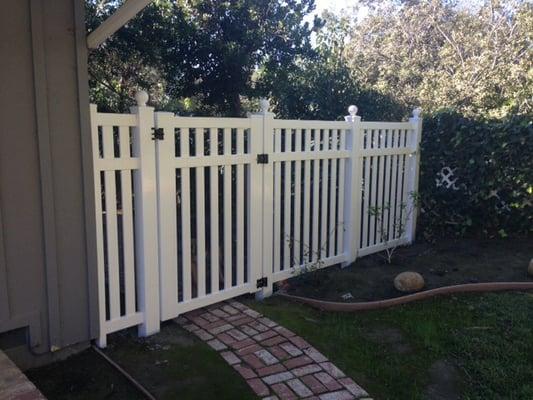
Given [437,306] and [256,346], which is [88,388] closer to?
[256,346]

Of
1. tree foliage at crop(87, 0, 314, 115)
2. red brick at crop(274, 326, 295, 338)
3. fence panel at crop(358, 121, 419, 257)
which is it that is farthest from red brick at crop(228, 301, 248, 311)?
tree foliage at crop(87, 0, 314, 115)

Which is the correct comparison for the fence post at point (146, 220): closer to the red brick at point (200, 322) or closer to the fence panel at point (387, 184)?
the red brick at point (200, 322)

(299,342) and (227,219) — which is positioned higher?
(227,219)

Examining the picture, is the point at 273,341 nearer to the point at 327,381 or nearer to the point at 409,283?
the point at 327,381

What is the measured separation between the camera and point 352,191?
15.1 feet

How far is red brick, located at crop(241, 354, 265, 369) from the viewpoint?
2754mm

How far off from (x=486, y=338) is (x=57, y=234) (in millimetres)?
2772

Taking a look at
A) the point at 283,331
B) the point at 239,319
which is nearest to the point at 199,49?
the point at 239,319

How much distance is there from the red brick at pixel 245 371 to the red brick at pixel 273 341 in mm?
309

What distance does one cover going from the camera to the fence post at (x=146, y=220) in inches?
116

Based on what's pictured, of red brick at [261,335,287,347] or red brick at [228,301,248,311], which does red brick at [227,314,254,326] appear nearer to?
red brick at [228,301,248,311]

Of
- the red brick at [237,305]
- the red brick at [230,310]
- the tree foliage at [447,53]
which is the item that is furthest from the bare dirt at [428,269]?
the tree foliage at [447,53]

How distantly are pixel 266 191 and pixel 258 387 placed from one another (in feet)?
5.52

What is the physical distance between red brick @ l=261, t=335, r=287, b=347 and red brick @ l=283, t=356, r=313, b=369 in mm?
229
